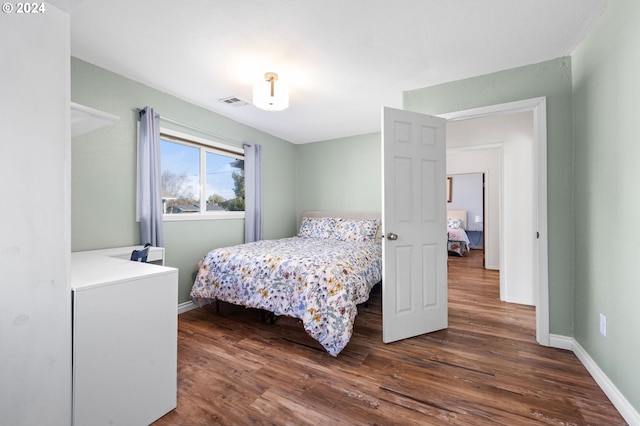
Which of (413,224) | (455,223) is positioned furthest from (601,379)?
(455,223)

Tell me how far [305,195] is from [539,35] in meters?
3.72

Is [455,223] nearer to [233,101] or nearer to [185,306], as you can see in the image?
[233,101]

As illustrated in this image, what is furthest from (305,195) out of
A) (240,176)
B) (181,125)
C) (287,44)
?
(287,44)

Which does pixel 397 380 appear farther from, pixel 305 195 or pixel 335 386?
pixel 305 195

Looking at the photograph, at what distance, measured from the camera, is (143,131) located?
2.81 meters

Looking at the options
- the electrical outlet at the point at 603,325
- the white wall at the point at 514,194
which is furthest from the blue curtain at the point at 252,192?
the electrical outlet at the point at 603,325

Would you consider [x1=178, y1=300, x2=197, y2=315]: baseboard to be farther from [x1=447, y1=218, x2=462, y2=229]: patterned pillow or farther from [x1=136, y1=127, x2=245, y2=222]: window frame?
[x1=447, y1=218, x2=462, y2=229]: patterned pillow

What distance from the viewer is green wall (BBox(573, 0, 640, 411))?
4.81 ft

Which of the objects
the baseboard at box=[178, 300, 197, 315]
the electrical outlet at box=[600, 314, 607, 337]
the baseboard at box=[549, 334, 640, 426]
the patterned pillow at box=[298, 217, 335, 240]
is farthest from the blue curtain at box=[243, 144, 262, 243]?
the electrical outlet at box=[600, 314, 607, 337]

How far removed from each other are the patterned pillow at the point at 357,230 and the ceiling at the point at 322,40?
1812 millimetres

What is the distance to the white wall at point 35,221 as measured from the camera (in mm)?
1035

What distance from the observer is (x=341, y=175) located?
4.79 m

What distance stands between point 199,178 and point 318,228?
6.15 ft

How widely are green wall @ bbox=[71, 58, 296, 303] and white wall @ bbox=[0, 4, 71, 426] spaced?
1.51 meters
